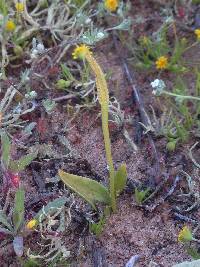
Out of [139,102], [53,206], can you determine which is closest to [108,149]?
[53,206]

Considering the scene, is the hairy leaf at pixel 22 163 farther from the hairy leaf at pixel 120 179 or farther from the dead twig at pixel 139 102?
the dead twig at pixel 139 102

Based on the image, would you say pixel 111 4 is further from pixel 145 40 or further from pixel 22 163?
pixel 22 163

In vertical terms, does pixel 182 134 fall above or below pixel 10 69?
below

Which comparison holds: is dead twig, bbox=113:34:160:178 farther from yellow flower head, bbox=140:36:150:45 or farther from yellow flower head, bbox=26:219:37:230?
yellow flower head, bbox=26:219:37:230

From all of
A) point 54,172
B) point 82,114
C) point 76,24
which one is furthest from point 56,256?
point 76,24

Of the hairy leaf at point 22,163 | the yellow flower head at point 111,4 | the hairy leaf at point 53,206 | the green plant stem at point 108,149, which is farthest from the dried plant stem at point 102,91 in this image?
the yellow flower head at point 111,4

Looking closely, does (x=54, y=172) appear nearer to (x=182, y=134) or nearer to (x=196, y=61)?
(x=182, y=134)

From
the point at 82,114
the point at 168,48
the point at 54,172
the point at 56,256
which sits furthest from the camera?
the point at 168,48
